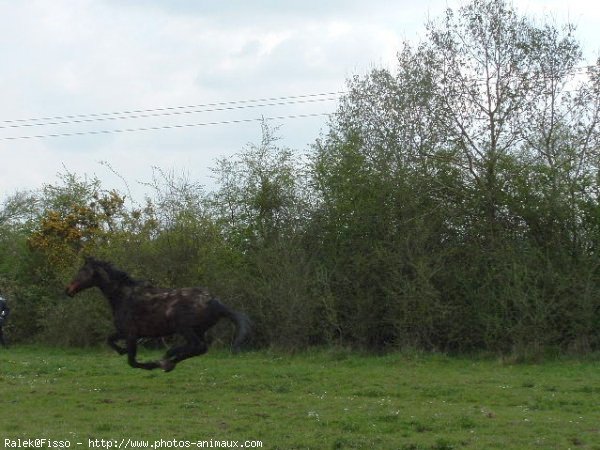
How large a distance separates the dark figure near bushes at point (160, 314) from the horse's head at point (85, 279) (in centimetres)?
1

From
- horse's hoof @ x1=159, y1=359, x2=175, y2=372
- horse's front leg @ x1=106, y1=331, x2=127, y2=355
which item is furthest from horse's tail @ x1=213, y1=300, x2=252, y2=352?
horse's front leg @ x1=106, y1=331, x2=127, y2=355

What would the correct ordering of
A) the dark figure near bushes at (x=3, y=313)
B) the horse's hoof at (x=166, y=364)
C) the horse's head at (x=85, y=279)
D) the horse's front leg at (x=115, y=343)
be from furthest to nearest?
the dark figure near bushes at (x=3, y=313)
the horse's head at (x=85, y=279)
the horse's front leg at (x=115, y=343)
the horse's hoof at (x=166, y=364)

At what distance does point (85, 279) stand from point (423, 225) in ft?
31.5

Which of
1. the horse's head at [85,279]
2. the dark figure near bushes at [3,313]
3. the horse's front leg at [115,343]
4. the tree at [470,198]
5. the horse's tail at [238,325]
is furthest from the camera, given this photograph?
the dark figure near bushes at [3,313]

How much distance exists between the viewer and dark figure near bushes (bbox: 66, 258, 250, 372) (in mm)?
13938

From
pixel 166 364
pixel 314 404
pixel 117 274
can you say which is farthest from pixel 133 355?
pixel 314 404

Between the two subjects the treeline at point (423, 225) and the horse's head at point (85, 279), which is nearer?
the horse's head at point (85, 279)

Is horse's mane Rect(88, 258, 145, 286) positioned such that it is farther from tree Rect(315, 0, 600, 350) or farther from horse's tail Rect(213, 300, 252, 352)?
tree Rect(315, 0, 600, 350)

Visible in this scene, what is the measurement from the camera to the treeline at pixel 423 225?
806 inches

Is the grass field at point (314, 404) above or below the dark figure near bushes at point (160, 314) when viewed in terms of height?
below

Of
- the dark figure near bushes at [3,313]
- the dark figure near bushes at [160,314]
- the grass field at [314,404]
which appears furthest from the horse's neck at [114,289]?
the dark figure near bushes at [3,313]

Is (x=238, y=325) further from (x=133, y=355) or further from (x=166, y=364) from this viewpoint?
(x=133, y=355)

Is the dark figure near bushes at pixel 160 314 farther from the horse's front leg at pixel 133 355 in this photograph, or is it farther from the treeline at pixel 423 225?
the treeline at pixel 423 225

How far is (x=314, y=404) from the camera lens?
504 inches
